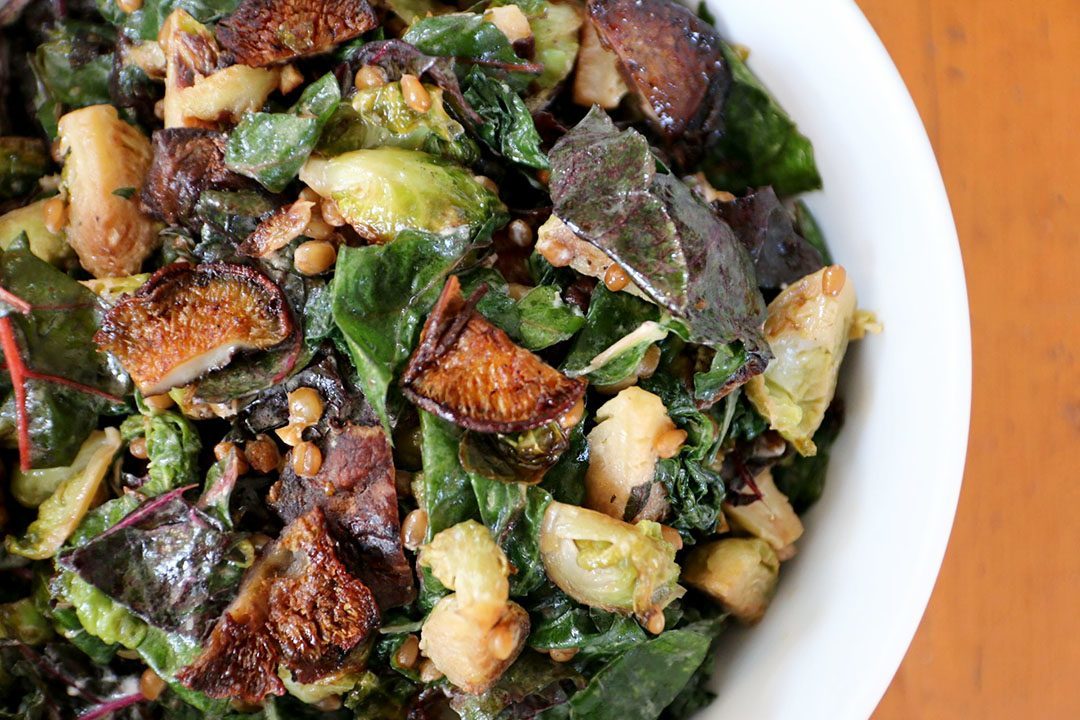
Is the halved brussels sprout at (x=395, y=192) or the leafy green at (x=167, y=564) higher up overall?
the halved brussels sprout at (x=395, y=192)

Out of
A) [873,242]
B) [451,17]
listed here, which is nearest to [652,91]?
[451,17]

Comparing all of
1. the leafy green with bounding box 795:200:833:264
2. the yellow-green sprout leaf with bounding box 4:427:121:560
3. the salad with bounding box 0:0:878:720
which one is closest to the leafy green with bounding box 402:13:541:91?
the salad with bounding box 0:0:878:720

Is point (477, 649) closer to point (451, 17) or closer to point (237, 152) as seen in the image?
point (237, 152)

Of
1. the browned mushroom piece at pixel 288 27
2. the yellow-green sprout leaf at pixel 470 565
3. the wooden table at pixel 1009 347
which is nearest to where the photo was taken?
the yellow-green sprout leaf at pixel 470 565

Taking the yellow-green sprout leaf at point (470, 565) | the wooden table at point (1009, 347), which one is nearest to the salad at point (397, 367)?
the yellow-green sprout leaf at point (470, 565)

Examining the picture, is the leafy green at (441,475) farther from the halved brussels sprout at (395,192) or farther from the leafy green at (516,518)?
the halved brussels sprout at (395,192)
